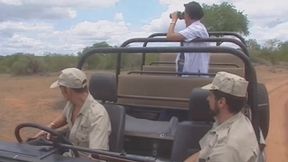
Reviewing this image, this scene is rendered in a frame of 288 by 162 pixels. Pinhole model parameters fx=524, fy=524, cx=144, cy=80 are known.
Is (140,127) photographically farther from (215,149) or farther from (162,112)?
(215,149)

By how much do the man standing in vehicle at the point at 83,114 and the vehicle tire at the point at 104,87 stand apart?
0.39 m

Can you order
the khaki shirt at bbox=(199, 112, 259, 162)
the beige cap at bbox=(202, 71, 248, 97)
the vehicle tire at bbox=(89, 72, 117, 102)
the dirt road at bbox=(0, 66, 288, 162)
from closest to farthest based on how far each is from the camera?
the khaki shirt at bbox=(199, 112, 259, 162) < the beige cap at bbox=(202, 71, 248, 97) < the vehicle tire at bbox=(89, 72, 117, 102) < the dirt road at bbox=(0, 66, 288, 162)

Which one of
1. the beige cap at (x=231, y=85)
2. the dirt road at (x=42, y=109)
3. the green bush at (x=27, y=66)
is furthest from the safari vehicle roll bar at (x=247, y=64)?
the green bush at (x=27, y=66)

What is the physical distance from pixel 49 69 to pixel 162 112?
30.2 metres

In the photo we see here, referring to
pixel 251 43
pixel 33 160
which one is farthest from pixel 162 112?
pixel 251 43

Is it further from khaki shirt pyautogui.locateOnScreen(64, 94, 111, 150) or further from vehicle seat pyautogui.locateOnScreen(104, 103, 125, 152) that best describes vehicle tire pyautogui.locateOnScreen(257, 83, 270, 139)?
khaki shirt pyautogui.locateOnScreen(64, 94, 111, 150)

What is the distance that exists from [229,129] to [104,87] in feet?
5.04

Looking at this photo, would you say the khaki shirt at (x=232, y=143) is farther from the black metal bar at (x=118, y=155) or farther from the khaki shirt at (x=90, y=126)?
the khaki shirt at (x=90, y=126)

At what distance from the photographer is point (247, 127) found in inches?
121

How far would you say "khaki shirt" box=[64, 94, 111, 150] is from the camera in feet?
12.4

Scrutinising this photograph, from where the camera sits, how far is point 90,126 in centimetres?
383

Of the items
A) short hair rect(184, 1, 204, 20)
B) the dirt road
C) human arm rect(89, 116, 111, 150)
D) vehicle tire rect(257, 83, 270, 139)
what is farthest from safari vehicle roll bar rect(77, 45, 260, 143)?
the dirt road

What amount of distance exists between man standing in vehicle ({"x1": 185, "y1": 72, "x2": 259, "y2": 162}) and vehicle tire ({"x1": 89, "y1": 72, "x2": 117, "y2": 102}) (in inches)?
50.4

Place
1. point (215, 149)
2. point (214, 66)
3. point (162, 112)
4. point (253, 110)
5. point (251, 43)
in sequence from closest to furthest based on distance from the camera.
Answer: point (215, 149)
point (253, 110)
point (162, 112)
point (214, 66)
point (251, 43)
